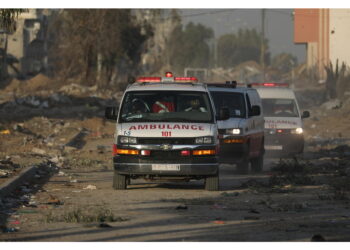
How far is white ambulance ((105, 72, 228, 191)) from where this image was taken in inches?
658

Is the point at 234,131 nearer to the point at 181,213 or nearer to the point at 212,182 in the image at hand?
the point at 212,182

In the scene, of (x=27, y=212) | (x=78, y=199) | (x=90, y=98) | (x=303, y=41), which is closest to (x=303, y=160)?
(x=78, y=199)

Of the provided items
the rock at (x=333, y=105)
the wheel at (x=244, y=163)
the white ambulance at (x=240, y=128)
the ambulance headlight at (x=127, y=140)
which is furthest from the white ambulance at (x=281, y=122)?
the rock at (x=333, y=105)

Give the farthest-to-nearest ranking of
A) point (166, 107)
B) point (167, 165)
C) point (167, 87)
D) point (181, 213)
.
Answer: point (167, 87)
point (166, 107)
point (167, 165)
point (181, 213)

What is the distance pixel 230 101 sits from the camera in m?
22.0

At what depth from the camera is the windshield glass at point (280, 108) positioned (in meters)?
27.7

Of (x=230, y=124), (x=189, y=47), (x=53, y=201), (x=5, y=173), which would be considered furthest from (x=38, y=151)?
(x=189, y=47)

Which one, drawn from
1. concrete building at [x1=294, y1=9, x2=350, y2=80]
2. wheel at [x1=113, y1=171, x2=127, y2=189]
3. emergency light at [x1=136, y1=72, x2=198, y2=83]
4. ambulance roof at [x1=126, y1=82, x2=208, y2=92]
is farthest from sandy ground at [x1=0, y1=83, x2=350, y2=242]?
concrete building at [x1=294, y1=9, x2=350, y2=80]

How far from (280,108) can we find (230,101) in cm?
613

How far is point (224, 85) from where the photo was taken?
22.4 m

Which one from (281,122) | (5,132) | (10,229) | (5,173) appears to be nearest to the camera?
(10,229)

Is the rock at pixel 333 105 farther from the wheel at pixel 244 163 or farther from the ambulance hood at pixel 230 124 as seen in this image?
the ambulance hood at pixel 230 124

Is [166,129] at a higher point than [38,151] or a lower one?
higher
